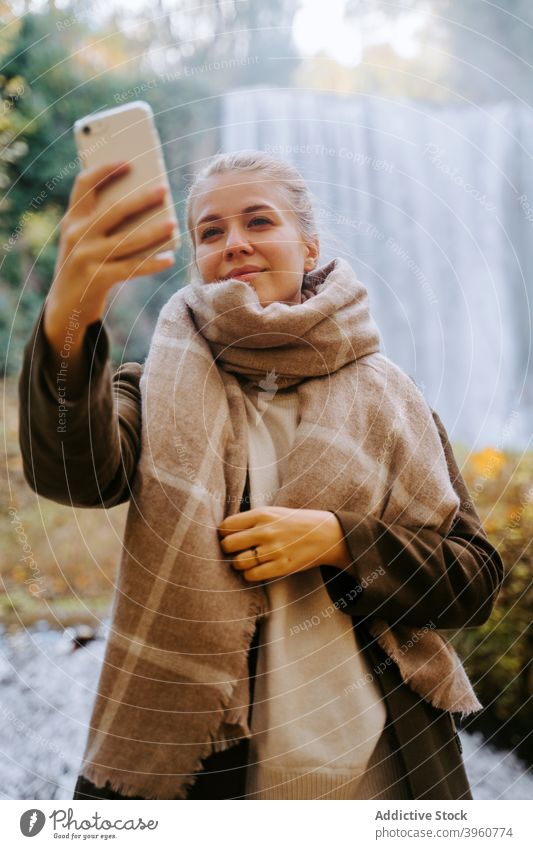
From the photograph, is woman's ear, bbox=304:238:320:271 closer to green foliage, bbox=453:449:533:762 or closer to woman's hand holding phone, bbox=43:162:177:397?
woman's hand holding phone, bbox=43:162:177:397

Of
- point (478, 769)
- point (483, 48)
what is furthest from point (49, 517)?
point (483, 48)

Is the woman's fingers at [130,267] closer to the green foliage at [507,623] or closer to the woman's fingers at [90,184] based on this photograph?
the woman's fingers at [90,184]

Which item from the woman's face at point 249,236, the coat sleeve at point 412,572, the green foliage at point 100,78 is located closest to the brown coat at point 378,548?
the coat sleeve at point 412,572

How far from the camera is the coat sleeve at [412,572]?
535 millimetres

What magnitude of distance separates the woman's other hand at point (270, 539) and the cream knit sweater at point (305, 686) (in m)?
0.02

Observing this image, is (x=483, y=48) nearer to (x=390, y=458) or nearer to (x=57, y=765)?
(x=390, y=458)

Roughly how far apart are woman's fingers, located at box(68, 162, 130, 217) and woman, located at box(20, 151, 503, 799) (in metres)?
0.05

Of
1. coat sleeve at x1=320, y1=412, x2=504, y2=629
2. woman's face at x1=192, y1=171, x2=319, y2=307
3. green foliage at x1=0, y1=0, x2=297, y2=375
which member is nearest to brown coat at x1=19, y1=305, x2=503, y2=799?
coat sleeve at x1=320, y1=412, x2=504, y2=629

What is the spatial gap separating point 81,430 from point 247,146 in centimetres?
31

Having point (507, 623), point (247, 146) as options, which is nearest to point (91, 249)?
point (247, 146)

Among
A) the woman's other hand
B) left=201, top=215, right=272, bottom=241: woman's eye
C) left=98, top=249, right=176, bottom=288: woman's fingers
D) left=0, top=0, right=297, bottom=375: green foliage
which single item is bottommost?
the woman's other hand

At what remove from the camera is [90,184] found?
466 millimetres

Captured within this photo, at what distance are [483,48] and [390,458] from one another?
1.81 feet

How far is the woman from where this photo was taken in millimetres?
522
